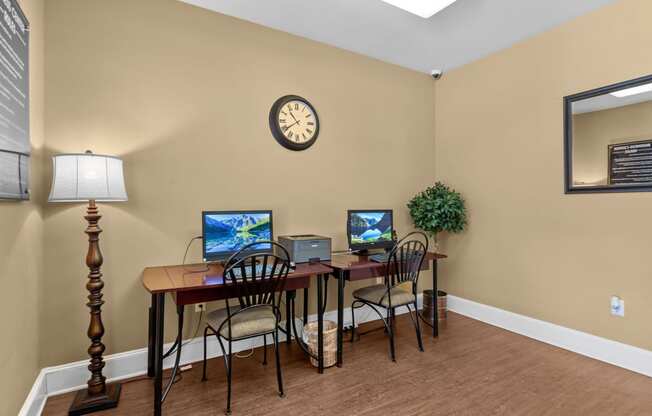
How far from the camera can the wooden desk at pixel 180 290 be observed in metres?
1.86

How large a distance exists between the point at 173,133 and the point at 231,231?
0.87 metres

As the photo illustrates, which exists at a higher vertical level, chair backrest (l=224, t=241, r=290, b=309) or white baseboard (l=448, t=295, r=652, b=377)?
chair backrest (l=224, t=241, r=290, b=309)

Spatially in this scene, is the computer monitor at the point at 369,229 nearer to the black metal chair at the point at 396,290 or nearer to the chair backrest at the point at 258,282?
the black metal chair at the point at 396,290

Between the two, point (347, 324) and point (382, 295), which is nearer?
point (382, 295)

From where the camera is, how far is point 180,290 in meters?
1.89

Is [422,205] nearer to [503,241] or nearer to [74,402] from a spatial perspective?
[503,241]

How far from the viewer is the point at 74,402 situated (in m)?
1.98

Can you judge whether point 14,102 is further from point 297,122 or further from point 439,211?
point 439,211

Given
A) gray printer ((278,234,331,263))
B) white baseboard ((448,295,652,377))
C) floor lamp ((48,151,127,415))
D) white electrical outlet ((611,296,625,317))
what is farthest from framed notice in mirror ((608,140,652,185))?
floor lamp ((48,151,127,415))

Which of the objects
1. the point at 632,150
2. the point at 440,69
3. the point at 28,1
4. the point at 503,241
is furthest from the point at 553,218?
the point at 28,1

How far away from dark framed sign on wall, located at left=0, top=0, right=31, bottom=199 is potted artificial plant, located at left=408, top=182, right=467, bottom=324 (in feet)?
10.3

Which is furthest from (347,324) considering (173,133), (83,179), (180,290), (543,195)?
(83,179)

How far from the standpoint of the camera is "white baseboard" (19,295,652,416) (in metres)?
2.11

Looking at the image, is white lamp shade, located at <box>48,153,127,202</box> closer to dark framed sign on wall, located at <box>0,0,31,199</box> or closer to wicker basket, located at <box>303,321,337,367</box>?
dark framed sign on wall, located at <box>0,0,31,199</box>
